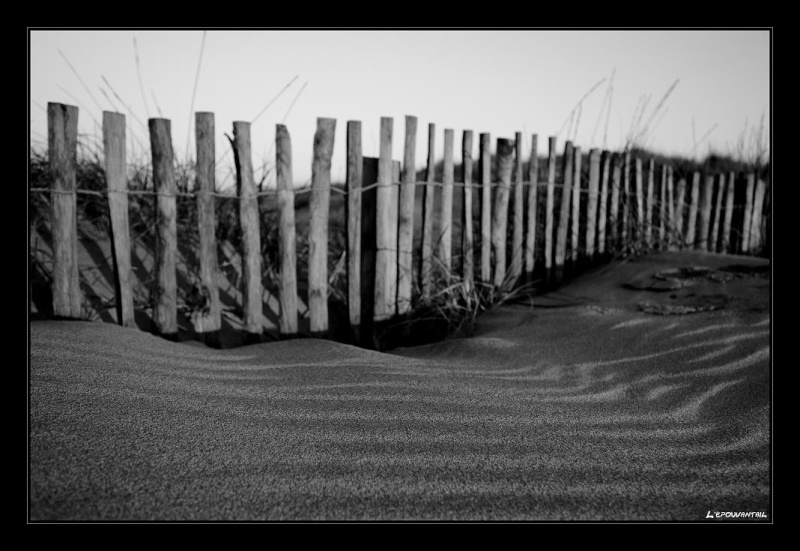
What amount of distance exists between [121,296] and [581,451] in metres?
2.53

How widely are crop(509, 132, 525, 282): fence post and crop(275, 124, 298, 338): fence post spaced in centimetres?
191

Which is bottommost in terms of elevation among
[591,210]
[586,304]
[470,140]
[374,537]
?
[374,537]

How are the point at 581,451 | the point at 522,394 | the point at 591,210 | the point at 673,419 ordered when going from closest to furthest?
the point at 581,451, the point at 673,419, the point at 522,394, the point at 591,210

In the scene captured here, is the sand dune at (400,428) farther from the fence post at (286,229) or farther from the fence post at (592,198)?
the fence post at (592,198)

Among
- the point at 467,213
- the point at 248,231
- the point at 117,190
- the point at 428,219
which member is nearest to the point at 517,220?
the point at 467,213

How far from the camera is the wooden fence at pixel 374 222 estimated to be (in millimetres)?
3141

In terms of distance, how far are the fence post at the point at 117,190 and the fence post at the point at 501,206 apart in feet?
8.52

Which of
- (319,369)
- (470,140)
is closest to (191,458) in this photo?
(319,369)

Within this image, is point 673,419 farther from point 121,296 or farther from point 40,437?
point 121,296

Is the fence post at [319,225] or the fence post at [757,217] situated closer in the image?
the fence post at [319,225]

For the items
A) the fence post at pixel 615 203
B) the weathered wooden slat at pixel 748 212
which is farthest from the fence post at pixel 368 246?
the weathered wooden slat at pixel 748 212

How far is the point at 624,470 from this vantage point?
183 cm

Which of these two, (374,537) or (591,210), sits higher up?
(591,210)

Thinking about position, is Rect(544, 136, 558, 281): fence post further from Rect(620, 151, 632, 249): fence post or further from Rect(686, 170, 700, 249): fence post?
Rect(686, 170, 700, 249): fence post
